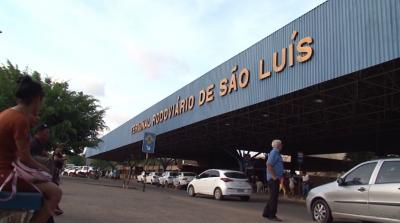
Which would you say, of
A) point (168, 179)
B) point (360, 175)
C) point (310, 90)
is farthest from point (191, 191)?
point (168, 179)

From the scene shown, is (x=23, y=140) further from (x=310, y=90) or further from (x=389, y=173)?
(x=310, y=90)

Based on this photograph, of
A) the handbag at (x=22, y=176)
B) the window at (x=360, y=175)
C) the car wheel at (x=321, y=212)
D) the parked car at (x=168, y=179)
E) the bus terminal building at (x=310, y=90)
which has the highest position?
the bus terminal building at (x=310, y=90)

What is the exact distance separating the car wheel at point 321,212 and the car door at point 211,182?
1178cm

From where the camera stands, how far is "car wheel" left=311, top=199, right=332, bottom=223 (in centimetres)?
1143

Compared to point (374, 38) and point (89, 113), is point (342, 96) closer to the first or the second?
point (374, 38)

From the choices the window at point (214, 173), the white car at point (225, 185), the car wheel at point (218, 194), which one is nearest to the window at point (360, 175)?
the white car at point (225, 185)

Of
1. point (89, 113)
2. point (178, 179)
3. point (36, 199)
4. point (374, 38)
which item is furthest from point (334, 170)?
point (36, 199)

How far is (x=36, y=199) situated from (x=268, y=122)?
29.0m

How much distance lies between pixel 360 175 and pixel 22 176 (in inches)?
331

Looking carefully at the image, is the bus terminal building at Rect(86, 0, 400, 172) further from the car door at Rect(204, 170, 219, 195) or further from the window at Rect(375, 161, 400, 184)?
the window at Rect(375, 161, 400, 184)

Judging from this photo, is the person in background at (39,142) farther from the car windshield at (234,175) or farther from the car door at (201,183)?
the car door at (201,183)

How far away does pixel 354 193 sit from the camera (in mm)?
10672

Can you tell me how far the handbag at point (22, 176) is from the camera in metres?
4.08

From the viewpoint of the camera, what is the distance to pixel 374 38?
16.1 metres
